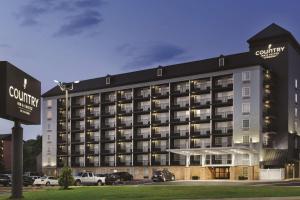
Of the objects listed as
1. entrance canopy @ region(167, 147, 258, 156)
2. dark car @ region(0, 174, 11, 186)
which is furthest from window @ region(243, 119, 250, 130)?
dark car @ region(0, 174, 11, 186)

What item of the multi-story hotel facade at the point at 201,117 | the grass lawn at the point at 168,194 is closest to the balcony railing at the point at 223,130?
the multi-story hotel facade at the point at 201,117

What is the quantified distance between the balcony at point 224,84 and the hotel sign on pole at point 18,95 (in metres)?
66.7

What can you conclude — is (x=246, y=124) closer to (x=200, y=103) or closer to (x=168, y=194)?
(x=200, y=103)

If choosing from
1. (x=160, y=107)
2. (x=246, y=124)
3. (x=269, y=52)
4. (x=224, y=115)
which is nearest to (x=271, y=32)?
(x=269, y=52)

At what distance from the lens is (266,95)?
9644 centimetres

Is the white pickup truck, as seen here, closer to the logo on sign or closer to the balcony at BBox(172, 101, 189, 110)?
the balcony at BBox(172, 101, 189, 110)

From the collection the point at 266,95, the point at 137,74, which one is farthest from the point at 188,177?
the point at 137,74

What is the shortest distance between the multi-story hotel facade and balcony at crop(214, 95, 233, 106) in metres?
0.19

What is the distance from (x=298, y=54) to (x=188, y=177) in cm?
3343

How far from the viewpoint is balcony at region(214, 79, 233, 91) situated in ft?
321

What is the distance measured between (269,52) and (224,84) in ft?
34.4

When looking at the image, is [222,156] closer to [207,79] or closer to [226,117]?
[226,117]

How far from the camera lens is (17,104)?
30734 mm

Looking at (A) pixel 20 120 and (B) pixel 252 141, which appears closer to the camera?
(A) pixel 20 120
